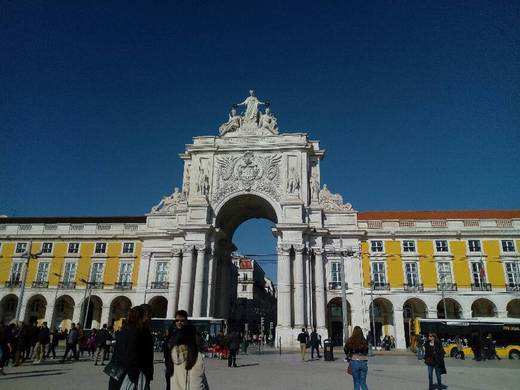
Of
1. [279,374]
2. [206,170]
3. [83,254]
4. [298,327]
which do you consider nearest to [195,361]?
[279,374]

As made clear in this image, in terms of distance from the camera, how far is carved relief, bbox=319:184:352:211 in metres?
43.3

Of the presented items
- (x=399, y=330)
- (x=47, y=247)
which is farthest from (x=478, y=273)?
(x=47, y=247)

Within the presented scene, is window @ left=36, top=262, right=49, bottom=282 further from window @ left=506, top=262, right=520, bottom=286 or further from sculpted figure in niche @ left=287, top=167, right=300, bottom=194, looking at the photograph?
window @ left=506, top=262, right=520, bottom=286

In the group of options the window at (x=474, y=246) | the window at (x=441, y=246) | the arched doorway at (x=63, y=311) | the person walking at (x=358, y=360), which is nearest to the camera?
the person walking at (x=358, y=360)

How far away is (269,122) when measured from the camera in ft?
153

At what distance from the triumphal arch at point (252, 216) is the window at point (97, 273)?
5.24 meters

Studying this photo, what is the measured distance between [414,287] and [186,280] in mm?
22919

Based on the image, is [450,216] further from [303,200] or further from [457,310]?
[303,200]

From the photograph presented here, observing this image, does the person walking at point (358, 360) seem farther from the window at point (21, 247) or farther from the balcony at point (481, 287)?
the window at point (21, 247)

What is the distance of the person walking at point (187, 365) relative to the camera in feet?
17.8

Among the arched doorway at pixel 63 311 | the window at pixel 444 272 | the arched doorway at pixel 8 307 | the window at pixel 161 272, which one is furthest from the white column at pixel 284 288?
the arched doorway at pixel 8 307

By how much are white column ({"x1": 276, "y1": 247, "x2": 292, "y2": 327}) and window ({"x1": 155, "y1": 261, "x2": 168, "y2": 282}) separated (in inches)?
514

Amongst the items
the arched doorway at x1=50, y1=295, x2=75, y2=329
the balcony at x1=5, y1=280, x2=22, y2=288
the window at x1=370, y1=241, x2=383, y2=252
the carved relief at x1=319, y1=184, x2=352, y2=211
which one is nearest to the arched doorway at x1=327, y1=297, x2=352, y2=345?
the window at x1=370, y1=241, x2=383, y2=252

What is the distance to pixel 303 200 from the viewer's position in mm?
41906
